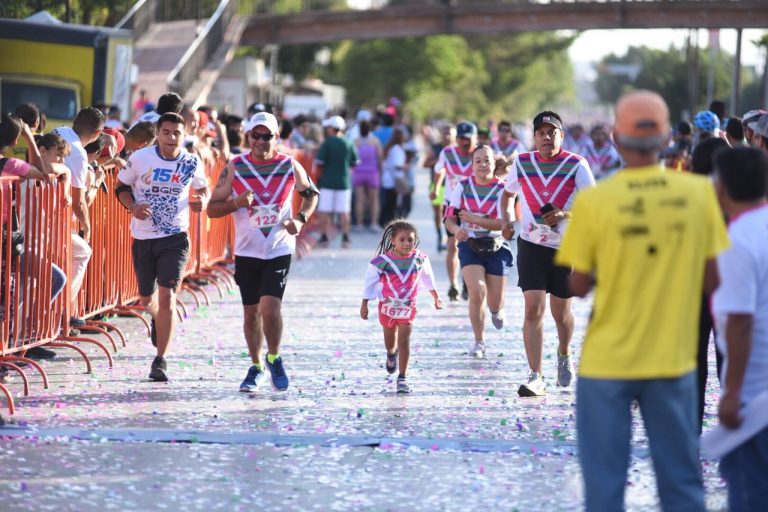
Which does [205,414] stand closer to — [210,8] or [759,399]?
[759,399]

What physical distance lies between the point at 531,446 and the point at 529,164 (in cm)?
229

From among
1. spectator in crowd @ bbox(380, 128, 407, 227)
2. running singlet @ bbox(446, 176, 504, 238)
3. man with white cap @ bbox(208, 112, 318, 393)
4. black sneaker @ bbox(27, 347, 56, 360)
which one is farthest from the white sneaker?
spectator in crowd @ bbox(380, 128, 407, 227)

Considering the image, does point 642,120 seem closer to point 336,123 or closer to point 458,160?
point 458,160

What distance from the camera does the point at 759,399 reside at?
5.23 meters

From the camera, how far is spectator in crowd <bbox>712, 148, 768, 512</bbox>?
508cm

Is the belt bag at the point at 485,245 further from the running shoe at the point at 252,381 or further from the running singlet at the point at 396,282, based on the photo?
the running shoe at the point at 252,381

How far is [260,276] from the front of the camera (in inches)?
371

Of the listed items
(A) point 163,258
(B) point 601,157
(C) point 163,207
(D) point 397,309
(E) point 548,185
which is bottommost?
(D) point 397,309

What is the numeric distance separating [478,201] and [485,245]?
0.36 metres

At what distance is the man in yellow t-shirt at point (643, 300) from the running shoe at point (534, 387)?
433cm

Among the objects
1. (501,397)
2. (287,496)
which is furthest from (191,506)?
(501,397)

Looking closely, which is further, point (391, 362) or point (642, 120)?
point (391, 362)

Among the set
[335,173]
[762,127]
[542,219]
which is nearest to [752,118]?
[762,127]

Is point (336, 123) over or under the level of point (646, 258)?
over
